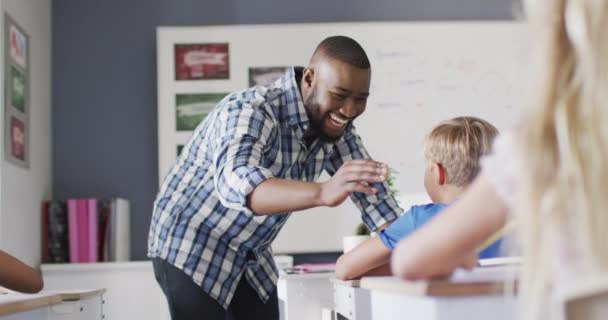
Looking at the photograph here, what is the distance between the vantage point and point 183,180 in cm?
232

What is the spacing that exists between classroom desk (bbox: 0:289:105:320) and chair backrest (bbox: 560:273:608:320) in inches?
38.3

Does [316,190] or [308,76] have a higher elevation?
[308,76]

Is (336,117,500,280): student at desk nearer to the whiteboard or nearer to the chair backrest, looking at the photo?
the chair backrest

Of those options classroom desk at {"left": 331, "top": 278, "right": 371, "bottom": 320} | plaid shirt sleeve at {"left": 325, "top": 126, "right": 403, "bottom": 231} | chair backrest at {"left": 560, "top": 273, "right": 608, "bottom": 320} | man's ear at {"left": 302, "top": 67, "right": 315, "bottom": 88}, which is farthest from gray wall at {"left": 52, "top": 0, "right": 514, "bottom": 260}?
chair backrest at {"left": 560, "top": 273, "right": 608, "bottom": 320}

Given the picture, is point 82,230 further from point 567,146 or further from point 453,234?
point 567,146

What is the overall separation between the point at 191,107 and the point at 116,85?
16.3 inches

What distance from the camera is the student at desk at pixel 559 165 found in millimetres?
871

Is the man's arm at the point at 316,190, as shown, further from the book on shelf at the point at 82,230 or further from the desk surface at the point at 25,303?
the book on shelf at the point at 82,230

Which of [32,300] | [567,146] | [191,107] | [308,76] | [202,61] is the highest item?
[202,61]

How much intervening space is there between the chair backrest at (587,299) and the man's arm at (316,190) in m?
0.69

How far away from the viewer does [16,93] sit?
3803mm

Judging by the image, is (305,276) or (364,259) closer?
(364,259)

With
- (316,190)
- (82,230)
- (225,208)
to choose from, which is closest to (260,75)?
(82,230)

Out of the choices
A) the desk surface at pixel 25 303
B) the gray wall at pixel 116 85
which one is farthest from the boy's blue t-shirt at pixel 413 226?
the gray wall at pixel 116 85
